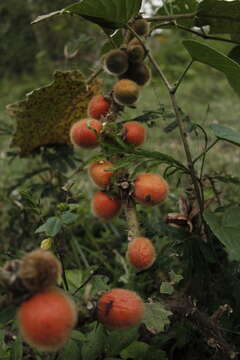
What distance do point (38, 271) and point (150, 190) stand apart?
0.87ft

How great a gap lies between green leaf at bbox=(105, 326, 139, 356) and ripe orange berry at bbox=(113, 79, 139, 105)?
326 millimetres

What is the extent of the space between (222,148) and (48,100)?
1714 mm

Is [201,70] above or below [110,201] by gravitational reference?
below

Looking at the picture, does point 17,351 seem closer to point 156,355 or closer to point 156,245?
point 156,355

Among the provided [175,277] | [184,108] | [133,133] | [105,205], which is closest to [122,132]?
[133,133]

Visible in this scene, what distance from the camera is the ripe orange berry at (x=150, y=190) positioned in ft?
2.16

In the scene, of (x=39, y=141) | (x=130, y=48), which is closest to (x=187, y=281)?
(x=130, y=48)

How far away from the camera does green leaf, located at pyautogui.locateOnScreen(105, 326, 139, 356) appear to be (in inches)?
25.3

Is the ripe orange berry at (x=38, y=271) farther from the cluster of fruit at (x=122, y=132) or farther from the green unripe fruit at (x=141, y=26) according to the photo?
the green unripe fruit at (x=141, y=26)

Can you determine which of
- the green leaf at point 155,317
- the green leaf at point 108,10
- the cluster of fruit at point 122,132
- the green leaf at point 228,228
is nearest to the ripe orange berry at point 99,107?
the cluster of fruit at point 122,132

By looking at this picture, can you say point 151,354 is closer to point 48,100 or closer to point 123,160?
point 123,160

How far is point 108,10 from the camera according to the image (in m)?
0.69

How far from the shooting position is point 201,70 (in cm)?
579

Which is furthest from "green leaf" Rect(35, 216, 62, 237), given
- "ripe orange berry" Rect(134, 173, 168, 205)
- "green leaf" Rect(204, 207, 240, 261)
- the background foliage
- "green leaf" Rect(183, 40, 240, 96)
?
"green leaf" Rect(183, 40, 240, 96)
